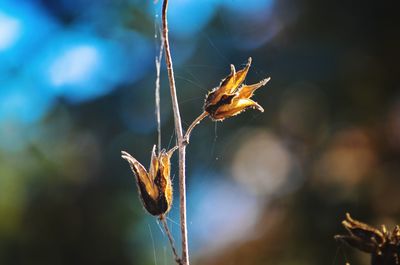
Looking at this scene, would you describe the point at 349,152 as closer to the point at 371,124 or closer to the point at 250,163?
the point at 371,124

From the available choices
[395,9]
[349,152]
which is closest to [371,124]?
[349,152]

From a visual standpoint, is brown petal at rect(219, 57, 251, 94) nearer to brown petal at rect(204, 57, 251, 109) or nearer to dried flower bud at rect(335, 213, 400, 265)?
brown petal at rect(204, 57, 251, 109)

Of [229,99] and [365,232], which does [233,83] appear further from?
[365,232]

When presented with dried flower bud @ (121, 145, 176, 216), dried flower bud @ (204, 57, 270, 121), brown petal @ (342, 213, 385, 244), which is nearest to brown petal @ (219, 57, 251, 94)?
dried flower bud @ (204, 57, 270, 121)

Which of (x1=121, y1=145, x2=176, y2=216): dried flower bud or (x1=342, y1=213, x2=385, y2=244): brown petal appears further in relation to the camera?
(x1=121, y1=145, x2=176, y2=216): dried flower bud

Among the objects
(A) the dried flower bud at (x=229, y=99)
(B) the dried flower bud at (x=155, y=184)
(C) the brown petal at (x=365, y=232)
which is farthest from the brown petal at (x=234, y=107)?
(C) the brown petal at (x=365, y=232)

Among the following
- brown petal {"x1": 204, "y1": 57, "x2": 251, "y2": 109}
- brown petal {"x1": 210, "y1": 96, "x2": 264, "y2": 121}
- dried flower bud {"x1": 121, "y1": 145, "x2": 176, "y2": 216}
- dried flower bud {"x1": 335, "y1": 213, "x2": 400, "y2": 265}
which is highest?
brown petal {"x1": 204, "y1": 57, "x2": 251, "y2": 109}

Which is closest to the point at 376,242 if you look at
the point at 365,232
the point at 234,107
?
the point at 365,232

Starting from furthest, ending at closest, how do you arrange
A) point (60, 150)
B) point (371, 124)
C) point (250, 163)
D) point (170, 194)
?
point (60, 150)
point (250, 163)
point (371, 124)
point (170, 194)
